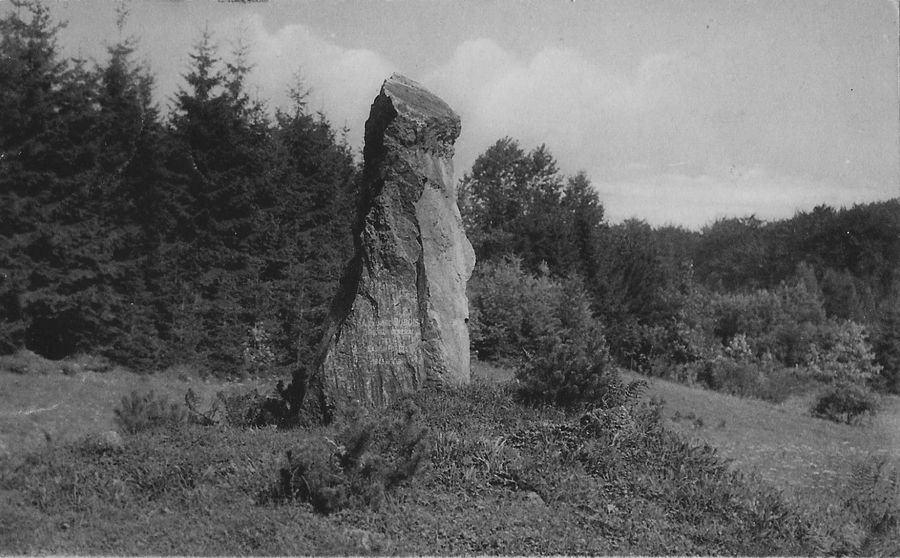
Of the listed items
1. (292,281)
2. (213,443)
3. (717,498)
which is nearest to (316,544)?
(213,443)

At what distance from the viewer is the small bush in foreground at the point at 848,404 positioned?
26.5 metres

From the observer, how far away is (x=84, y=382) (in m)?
19.7

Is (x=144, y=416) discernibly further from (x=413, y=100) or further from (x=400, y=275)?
(x=413, y=100)

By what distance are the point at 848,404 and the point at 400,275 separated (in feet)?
76.0

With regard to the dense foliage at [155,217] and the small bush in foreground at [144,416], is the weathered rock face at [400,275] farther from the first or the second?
the dense foliage at [155,217]

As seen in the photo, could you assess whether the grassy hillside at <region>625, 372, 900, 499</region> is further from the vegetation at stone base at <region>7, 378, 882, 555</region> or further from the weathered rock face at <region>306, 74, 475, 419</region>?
the weathered rock face at <region>306, 74, 475, 419</region>

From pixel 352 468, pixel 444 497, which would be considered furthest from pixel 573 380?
pixel 352 468

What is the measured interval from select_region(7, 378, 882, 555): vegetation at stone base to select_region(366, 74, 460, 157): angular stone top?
14.7 ft

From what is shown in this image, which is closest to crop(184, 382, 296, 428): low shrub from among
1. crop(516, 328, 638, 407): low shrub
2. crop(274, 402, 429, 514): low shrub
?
crop(274, 402, 429, 514): low shrub

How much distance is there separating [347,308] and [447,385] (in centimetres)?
195

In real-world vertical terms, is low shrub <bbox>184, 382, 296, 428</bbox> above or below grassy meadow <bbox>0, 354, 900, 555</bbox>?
above

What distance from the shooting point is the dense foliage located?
66.8 feet

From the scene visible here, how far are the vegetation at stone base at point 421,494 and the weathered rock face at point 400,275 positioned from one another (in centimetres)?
98

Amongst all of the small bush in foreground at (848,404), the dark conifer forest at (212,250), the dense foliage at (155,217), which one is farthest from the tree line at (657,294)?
the dense foliage at (155,217)
